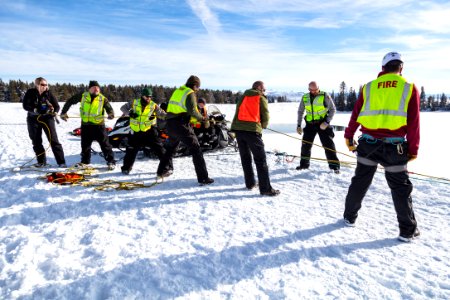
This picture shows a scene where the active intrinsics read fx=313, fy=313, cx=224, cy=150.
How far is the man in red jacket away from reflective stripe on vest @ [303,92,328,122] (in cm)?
284

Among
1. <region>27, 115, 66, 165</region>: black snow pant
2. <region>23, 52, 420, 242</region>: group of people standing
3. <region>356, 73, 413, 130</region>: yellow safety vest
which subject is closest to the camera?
<region>356, 73, 413, 130</region>: yellow safety vest

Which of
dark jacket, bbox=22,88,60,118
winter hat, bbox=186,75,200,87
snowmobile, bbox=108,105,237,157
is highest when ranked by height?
winter hat, bbox=186,75,200,87

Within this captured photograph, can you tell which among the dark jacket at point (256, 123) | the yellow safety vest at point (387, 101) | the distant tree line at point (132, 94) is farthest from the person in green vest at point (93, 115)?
the distant tree line at point (132, 94)

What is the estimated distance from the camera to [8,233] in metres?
3.65

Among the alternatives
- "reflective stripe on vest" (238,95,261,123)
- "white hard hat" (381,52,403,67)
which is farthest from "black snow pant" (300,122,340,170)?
"white hard hat" (381,52,403,67)

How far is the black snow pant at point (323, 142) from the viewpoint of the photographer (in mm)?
6586

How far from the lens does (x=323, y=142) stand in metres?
6.75

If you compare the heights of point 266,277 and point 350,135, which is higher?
point 350,135

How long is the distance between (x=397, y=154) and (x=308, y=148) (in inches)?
135

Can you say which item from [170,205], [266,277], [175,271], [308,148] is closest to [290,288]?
[266,277]

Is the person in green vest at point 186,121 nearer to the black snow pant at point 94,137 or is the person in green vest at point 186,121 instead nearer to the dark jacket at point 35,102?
the black snow pant at point 94,137

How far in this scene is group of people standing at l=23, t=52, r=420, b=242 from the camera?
3.44 m

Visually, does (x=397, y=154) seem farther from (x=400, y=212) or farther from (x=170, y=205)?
(x=170, y=205)

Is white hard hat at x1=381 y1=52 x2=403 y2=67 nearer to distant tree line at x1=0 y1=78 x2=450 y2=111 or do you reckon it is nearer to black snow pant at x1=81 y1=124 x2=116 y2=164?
black snow pant at x1=81 y1=124 x2=116 y2=164
